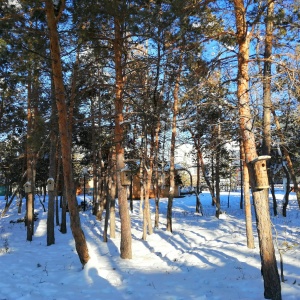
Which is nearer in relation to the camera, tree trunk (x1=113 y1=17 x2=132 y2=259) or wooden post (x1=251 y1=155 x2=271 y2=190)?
wooden post (x1=251 y1=155 x2=271 y2=190)

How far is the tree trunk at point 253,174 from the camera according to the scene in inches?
207

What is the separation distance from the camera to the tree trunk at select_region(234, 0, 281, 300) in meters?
5.25

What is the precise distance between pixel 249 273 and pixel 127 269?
2905mm

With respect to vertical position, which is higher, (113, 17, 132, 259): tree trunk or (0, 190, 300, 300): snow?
(113, 17, 132, 259): tree trunk

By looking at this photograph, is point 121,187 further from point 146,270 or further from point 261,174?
point 261,174

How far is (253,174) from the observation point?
5.32 metres

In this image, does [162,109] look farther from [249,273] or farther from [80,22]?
[249,273]

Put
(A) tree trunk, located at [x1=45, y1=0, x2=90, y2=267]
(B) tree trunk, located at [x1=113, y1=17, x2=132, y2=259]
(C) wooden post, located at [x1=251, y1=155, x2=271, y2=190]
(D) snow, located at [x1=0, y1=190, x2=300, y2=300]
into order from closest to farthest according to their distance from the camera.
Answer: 1. (C) wooden post, located at [x1=251, y1=155, x2=271, y2=190]
2. (D) snow, located at [x1=0, y1=190, x2=300, y2=300]
3. (A) tree trunk, located at [x1=45, y1=0, x2=90, y2=267]
4. (B) tree trunk, located at [x1=113, y1=17, x2=132, y2=259]

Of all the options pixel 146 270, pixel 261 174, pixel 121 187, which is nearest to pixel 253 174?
pixel 261 174

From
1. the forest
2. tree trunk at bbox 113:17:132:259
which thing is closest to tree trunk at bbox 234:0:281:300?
the forest

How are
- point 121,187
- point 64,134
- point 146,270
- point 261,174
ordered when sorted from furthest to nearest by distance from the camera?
point 121,187 → point 64,134 → point 146,270 → point 261,174

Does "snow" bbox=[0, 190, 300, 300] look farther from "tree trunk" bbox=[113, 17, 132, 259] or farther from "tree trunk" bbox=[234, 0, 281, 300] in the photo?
"tree trunk" bbox=[234, 0, 281, 300]

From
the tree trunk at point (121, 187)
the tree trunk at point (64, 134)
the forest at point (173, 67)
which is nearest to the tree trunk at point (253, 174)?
the forest at point (173, 67)

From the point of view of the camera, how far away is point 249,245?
33.6 feet
